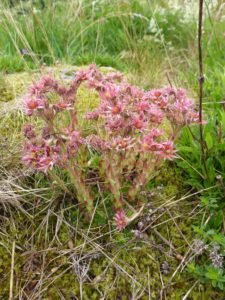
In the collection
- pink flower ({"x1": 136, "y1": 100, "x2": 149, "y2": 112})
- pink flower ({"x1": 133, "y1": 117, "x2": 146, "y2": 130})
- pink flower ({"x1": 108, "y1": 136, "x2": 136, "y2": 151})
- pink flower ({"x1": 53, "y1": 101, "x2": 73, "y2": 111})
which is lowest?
pink flower ({"x1": 108, "y1": 136, "x2": 136, "y2": 151})

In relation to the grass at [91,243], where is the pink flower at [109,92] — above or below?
above

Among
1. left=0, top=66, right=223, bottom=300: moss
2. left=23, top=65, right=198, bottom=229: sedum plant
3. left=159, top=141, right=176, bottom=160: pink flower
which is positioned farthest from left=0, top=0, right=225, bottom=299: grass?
left=159, top=141, right=176, bottom=160: pink flower

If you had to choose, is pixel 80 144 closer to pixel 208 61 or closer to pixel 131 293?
pixel 131 293

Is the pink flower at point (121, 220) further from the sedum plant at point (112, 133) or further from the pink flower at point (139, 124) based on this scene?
the pink flower at point (139, 124)

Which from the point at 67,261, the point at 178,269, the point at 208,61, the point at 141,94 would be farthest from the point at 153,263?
the point at 208,61

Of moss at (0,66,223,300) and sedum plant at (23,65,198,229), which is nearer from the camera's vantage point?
sedum plant at (23,65,198,229)

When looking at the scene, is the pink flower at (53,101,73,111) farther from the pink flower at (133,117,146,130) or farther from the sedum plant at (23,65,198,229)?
the pink flower at (133,117,146,130)

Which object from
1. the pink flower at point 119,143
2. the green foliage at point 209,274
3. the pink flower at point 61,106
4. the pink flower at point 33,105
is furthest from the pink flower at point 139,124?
the green foliage at point 209,274

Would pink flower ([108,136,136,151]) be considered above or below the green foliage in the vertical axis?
above
